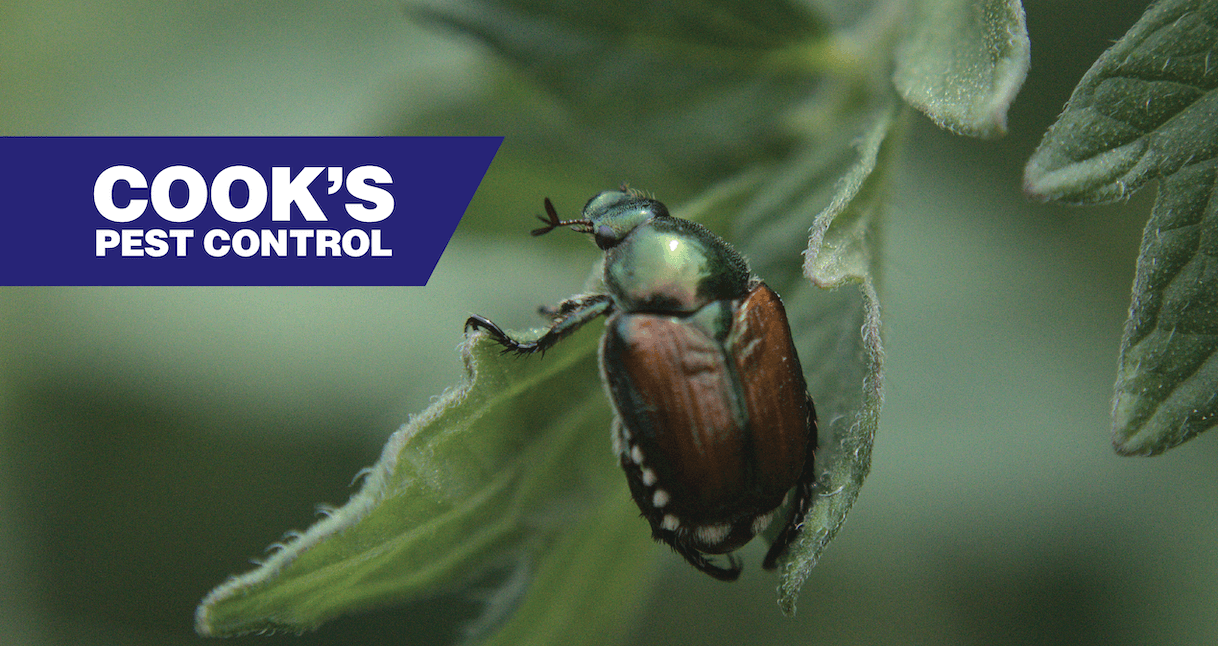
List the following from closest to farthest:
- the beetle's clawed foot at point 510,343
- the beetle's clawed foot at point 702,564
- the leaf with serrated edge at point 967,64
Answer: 1. the leaf with serrated edge at point 967,64
2. the beetle's clawed foot at point 510,343
3. the beetle's clawed foot at point 702,564

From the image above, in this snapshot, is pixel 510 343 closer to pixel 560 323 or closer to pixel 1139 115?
pixel 560 323

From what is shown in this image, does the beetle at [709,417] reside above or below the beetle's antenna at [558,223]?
below

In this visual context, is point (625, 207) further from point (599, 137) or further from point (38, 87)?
point (38, 87)

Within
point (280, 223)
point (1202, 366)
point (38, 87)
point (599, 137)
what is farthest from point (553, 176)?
point (38, 87)

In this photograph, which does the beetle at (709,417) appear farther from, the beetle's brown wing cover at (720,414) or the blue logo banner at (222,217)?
the blue logo banner at (222,217)

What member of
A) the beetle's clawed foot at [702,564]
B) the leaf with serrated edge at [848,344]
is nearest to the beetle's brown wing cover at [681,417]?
the beetle's clawed foot at [702,564]

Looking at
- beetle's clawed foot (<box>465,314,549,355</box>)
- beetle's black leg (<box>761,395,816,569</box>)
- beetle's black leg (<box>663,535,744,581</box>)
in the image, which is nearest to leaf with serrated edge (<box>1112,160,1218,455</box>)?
beetle's black leg (<box>761,395,816,569</box>)

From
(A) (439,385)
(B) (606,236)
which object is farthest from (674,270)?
(A) (439,385)
